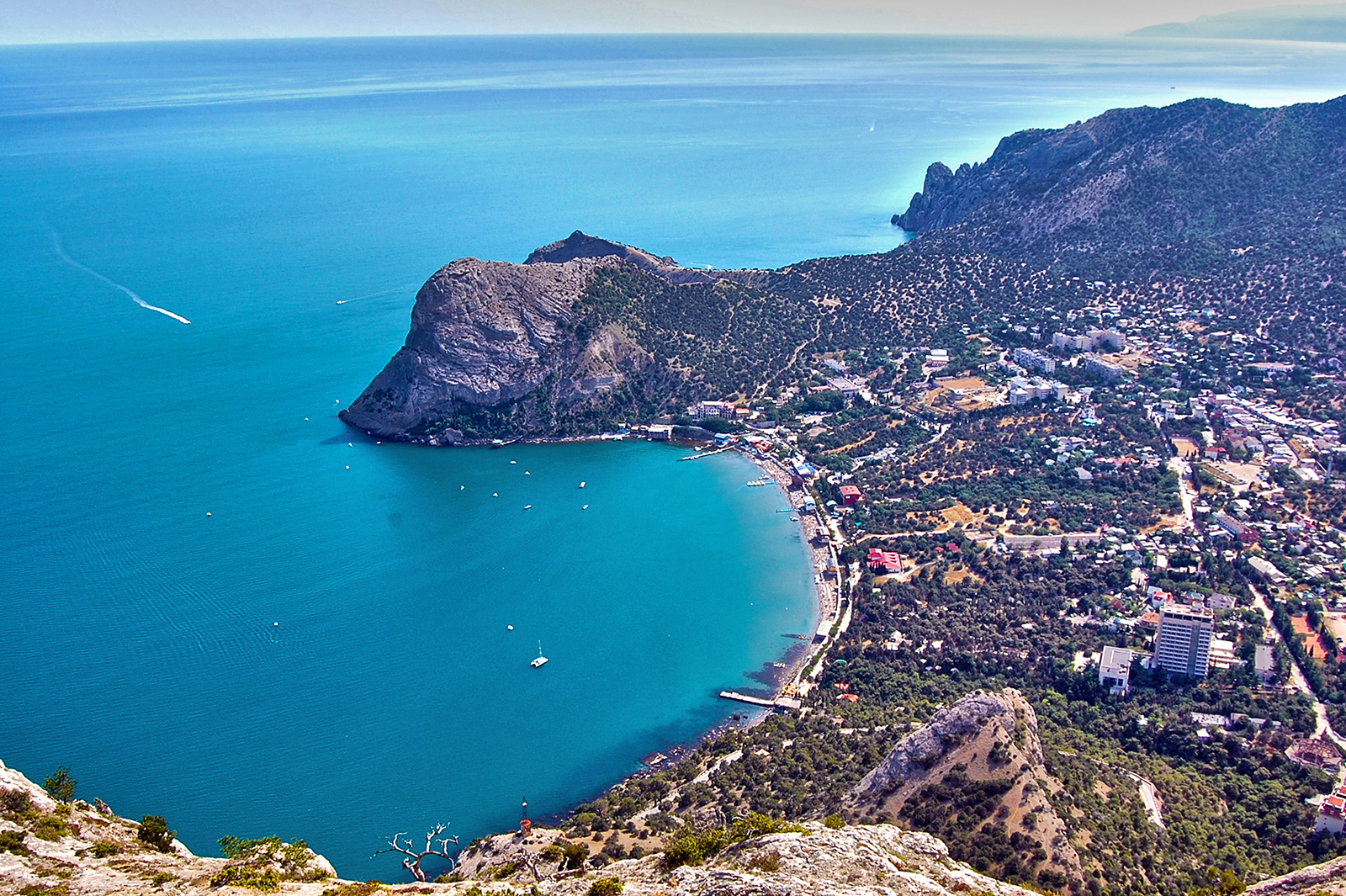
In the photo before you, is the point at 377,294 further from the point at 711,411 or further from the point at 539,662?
the point at 539,662

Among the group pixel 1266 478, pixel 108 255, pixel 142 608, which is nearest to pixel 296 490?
pixel 142 608

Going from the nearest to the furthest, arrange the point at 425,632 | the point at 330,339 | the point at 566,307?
the point at 425,632
the point at 566,307
the point at 330,339

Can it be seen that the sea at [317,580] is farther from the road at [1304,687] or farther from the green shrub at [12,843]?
the road at [1304,687]

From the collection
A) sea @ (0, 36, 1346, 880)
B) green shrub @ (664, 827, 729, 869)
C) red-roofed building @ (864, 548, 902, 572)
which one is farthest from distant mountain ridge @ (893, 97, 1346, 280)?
green shrub @ (664, 827, 729, 869)

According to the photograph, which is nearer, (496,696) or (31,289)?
(496,696)

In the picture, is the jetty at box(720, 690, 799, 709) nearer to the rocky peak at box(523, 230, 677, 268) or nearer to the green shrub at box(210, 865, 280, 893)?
the green shrub at box(210, 865, 280, 893)

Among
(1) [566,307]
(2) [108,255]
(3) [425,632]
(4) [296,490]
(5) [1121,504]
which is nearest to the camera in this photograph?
(3) [425,632]

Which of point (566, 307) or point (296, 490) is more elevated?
point (566, 307)

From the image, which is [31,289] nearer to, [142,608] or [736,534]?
[142,608]
